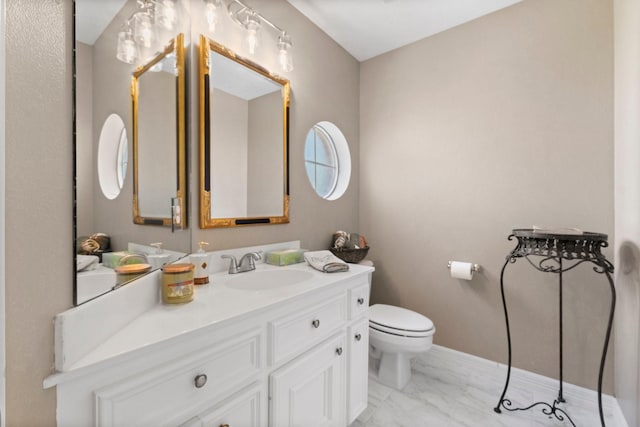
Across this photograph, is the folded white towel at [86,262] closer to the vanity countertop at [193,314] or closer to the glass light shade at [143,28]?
the vanity countertop at [193,314]

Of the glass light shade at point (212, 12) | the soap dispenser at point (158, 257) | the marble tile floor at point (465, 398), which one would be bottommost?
the marble tile floor at point (465, 398)

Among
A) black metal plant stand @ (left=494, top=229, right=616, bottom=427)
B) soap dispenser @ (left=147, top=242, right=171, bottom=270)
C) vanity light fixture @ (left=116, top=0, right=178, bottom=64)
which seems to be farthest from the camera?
black metal plant stand @ (left=494, top=229, right=616, bottom=427)

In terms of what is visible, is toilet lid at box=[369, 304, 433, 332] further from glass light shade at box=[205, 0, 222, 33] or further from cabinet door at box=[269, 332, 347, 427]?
glass light shade at box=[205, 0, 222, 33]

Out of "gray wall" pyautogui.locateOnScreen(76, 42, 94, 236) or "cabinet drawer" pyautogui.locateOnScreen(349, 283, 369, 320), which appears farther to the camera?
"cabinet drawer" pyautogui.locateOnScreen(349, 283, 369, 320)

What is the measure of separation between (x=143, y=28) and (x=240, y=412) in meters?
1.39

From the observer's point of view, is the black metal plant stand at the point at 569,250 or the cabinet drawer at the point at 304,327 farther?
the black metal plant stand at the point at 569,250

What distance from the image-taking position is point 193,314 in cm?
86

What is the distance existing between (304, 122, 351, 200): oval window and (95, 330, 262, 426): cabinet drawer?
1.45m

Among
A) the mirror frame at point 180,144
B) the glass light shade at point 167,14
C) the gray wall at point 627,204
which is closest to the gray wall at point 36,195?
the mirror frame at point 180,144

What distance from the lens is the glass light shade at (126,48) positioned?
834mm

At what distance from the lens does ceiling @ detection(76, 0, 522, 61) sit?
1.85 metres

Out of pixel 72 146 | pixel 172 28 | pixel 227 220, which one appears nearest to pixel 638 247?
pixel 227 220

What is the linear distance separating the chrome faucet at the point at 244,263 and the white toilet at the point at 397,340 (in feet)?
3.07

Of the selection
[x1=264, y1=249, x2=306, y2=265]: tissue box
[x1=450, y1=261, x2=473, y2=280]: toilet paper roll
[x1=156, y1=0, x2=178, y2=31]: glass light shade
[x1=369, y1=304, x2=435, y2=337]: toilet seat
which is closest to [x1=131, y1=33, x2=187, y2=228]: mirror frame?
[x1=156, y1=0, x2=178, y2=31]: glass light shade
